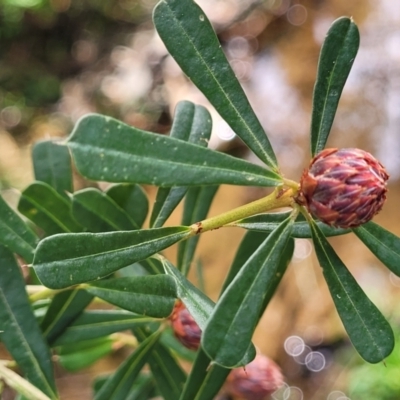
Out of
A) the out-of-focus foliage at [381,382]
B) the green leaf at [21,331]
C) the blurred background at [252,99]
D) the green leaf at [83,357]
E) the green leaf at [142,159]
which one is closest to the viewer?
the green leaf at [142,159]

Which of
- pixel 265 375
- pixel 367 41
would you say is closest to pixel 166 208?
pixel 265 375

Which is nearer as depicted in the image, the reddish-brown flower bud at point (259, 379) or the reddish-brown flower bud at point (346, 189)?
the reddish-brown flower bud at point (346, 189)

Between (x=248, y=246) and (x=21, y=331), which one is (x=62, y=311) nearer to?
(x=21, y=331)

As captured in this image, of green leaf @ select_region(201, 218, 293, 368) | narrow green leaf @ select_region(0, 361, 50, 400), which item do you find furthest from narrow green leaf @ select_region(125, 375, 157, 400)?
green leaf @ select_region(201, 218, 293, 368)

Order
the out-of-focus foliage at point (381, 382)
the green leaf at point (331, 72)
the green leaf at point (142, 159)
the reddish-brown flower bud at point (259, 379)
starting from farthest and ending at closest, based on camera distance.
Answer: the out-of-focus foliage at point (381, 382) < the reddish-brown flower bud at point (259, 379) < the green leaf at point (331, 72) < the green leaf at point (142, 159)

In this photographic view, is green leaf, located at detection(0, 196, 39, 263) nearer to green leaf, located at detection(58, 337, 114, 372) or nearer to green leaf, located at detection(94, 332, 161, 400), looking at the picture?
green leaf, located at detection(94, 332, 161, 400)

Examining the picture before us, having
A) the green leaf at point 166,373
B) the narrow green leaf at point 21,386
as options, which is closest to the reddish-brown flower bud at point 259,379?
the green leaf at point 166,373

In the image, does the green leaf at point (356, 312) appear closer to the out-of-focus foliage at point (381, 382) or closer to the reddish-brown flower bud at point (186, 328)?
the reddish-brown flower bud at point (186, 328)

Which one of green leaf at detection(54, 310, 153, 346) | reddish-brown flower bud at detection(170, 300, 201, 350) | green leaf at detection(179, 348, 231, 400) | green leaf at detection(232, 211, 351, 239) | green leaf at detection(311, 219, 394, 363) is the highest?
green leaf at detection(232, 211, 351, 239)
